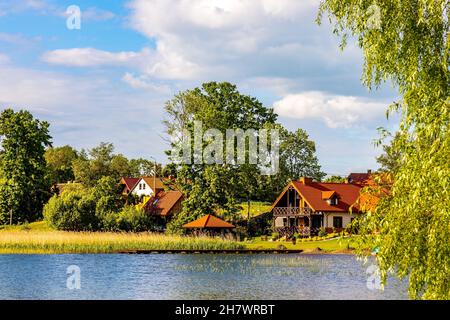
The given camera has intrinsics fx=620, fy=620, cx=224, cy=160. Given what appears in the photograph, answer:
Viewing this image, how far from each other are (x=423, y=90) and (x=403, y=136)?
3.82 feet

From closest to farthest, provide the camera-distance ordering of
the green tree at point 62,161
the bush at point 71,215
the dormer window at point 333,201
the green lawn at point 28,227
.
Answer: the bush at point 71,215 < the green lawn at point 28,227 < the dormer window at point 333,201 < the green tree at point 62,161

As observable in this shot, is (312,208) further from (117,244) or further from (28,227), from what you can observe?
(28,227)

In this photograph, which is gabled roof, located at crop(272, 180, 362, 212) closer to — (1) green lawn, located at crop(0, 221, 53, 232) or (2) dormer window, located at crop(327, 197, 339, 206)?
(2) dormer window, located at crop(327, 197, 339, 206)

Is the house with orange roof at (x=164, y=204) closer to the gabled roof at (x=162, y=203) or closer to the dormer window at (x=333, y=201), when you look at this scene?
the gabled roof at (x=162, y=203)

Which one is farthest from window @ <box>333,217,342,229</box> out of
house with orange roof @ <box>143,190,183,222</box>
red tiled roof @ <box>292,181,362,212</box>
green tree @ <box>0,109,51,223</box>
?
green tree @ <box>0,109,51,223</box>

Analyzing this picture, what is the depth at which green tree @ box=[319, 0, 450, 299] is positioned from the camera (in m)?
11.5

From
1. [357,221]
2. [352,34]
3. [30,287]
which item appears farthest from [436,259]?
[30,287]

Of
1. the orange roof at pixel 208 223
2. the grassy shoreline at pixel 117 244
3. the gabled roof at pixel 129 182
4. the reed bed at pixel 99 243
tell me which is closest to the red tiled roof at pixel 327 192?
the grassy shoreline at pixel 117 244

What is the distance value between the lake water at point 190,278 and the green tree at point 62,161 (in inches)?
2123

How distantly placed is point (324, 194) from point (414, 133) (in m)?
55.8

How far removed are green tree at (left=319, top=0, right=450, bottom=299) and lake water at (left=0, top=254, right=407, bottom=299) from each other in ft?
42.9

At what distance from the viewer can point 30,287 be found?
93.3 ft

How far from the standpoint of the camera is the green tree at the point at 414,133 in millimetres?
11531
